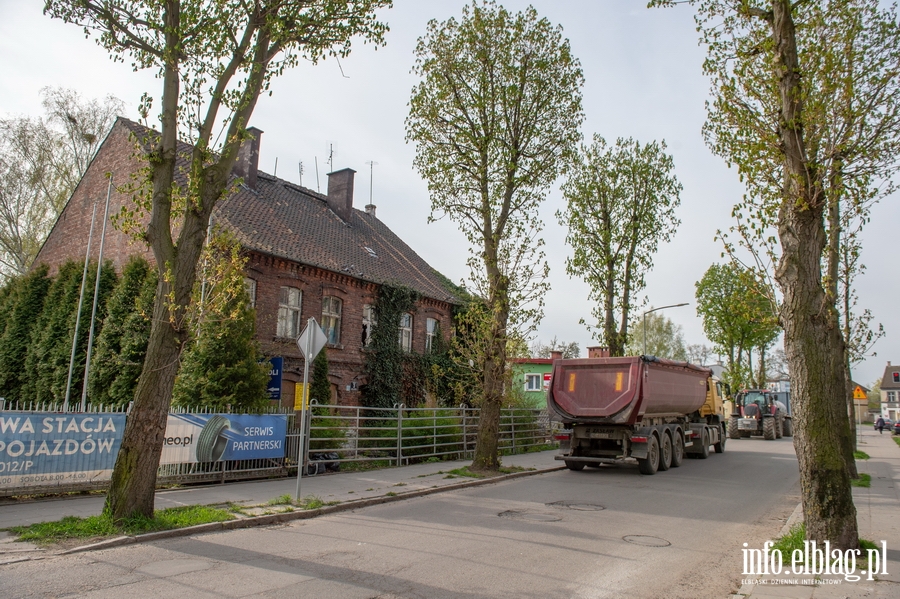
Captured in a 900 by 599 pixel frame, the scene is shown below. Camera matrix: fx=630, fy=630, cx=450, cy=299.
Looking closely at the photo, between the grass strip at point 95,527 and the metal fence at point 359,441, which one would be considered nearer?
the grass strip at point 95,527

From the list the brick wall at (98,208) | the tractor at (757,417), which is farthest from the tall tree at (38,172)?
the tractor at (757,417)

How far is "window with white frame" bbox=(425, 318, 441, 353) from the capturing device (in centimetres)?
2700

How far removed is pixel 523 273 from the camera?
1591 cm

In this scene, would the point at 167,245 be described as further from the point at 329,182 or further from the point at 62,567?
the point at 329,182

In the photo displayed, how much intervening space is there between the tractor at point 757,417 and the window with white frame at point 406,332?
19.5 metres

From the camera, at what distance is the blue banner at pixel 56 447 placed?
371 inches

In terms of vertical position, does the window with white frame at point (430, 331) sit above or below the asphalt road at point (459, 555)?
above

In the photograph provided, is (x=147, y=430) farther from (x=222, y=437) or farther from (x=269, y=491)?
(x=222, y=437)

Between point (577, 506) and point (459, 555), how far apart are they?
169 inches

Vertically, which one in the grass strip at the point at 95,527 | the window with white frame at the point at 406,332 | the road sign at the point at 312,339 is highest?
the window with white frame at the point at 406,332

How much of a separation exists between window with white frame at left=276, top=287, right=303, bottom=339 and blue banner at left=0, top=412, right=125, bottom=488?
999 cm

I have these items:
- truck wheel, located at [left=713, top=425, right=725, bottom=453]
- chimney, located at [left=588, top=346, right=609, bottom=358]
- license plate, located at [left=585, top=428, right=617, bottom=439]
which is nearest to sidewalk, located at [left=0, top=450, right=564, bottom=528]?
license plate, located at [left=585, top=428, right=617, bottom=439]

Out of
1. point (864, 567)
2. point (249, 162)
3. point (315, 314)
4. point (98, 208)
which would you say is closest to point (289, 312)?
point (315, 314)

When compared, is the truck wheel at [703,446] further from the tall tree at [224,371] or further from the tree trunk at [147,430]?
the tree trunk at [147,430]
